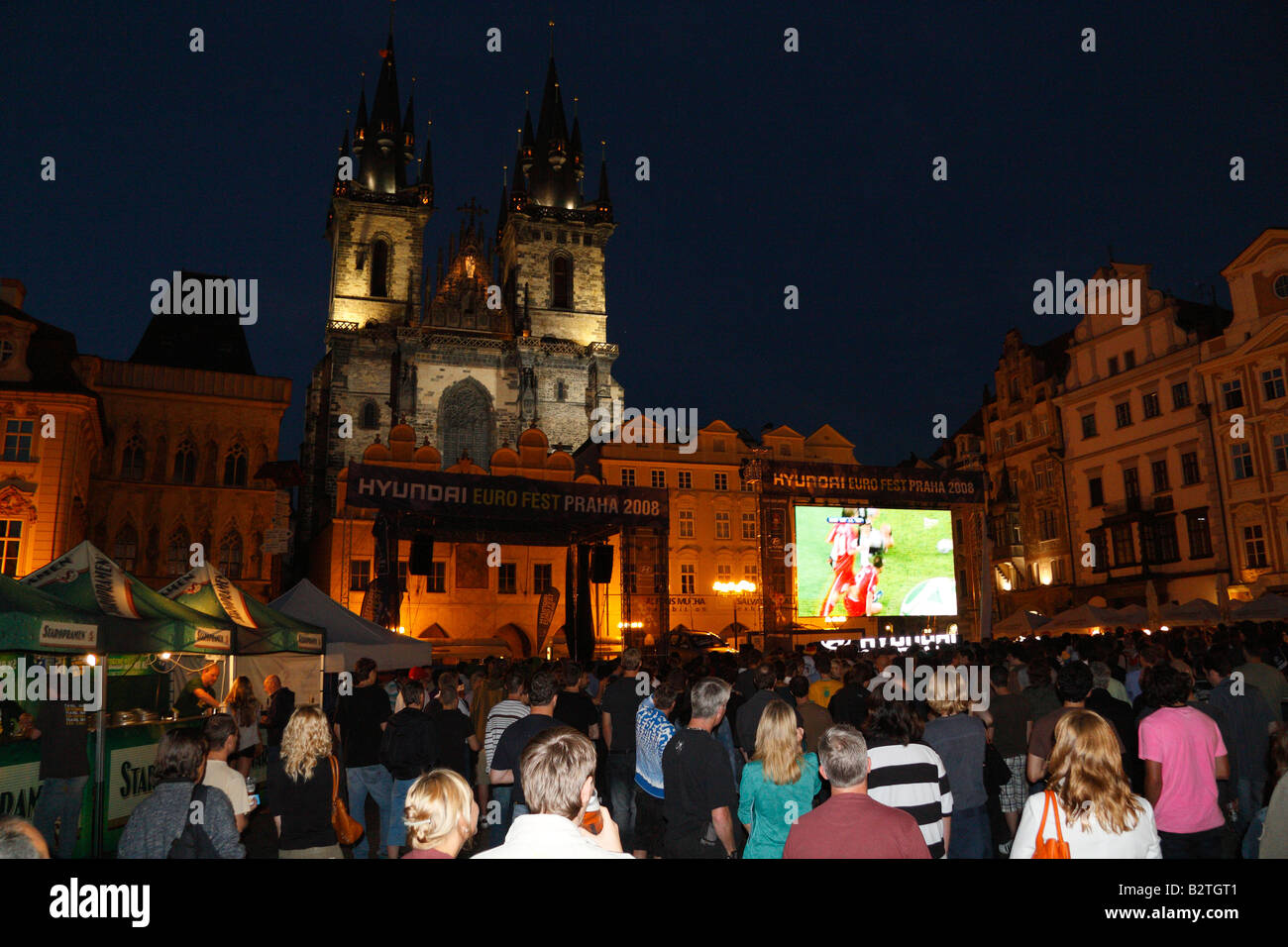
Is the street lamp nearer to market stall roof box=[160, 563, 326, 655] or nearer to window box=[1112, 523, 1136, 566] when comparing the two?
window box=[1112, 523, 1136, 566]

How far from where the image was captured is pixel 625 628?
25.5 m

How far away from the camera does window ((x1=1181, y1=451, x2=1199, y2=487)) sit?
115 feet

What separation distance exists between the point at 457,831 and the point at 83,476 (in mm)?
35413

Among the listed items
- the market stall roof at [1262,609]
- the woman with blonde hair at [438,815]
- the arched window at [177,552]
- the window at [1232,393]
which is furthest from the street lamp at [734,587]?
the woman with blonde hair at [438,815]

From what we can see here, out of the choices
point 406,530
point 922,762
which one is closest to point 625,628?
point 406,530

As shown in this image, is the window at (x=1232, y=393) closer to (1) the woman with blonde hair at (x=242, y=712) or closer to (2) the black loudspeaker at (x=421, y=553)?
(2) the black loudspeaker at (x=421, y=553)

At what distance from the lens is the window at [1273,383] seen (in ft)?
104

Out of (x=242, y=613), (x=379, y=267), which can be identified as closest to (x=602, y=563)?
(x=242, y=613)

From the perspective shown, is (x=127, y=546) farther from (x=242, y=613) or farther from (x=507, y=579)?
(x=242, y=613)

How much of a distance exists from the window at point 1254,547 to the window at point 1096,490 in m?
7.05

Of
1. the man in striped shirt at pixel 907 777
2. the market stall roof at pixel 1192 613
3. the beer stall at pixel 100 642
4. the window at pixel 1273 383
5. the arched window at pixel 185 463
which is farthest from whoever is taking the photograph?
the arched window at pixel 185 463

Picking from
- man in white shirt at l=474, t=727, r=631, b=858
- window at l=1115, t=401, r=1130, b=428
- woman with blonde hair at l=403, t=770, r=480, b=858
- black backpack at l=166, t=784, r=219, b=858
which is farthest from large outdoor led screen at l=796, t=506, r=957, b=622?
woman with blonde hair at l=403, t=770, r=480, b=858

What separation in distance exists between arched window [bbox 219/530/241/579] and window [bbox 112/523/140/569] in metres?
3.02
